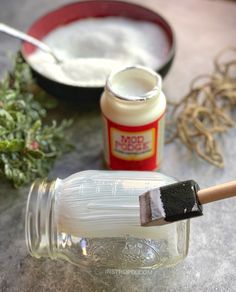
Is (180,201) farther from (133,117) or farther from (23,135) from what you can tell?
(23,135)

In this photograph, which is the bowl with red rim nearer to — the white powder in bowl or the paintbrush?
the white powder in bowl

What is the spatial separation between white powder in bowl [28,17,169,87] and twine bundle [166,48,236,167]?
9 cm

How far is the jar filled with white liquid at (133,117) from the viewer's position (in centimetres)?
69

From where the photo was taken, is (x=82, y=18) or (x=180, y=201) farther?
(x=82, y=18)

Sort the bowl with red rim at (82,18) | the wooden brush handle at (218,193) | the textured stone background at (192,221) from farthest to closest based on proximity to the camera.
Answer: the bowl with red rim at (82,18)
the textured stone background at (192,221)
the wooden brush handle at (218,193)

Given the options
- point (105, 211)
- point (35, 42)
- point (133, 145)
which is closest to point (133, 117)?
point (133, 145)

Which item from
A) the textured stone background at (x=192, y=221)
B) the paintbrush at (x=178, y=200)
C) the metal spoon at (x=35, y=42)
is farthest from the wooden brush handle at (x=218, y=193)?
the metal spoon at (x=35, y=42)

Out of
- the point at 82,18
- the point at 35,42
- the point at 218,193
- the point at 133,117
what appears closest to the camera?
the point at 218,193

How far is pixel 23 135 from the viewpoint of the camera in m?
0.75

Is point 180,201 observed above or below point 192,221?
above

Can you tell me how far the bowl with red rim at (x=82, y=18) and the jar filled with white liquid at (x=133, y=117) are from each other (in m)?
0.09

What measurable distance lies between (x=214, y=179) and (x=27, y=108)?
31 cm

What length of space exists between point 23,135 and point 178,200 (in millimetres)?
290

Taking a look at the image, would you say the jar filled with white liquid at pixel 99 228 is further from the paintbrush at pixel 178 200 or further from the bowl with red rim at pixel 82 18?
the bowl with red rim at pixel 82 18
